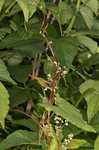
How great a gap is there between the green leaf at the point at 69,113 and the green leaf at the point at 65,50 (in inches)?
4.1

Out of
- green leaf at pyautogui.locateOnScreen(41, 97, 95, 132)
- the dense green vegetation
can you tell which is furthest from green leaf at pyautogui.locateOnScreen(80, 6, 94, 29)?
green leaf at pyautogui.locateOnScreen(41, 97, 95, 132)

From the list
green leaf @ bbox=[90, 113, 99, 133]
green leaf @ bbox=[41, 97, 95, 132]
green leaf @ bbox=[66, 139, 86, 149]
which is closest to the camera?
green leaf @ bbox=[41, 97, 95, 132]

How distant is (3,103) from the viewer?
474 mm

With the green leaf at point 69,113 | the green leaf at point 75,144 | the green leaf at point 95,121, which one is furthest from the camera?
the green leaf at point 95,121

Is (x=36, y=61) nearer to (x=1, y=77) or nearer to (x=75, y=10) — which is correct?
(x=75, y=10)

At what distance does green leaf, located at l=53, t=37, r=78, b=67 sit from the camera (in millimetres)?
588

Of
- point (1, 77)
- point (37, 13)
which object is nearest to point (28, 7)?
point (1, 77)

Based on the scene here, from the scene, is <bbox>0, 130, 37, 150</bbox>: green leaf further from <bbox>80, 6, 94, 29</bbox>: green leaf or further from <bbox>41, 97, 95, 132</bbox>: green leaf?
<bbox>80, 6, 94, 29</bbox>: green leaf

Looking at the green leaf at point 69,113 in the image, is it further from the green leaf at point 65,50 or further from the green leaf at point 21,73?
the green leaf at point 21,73

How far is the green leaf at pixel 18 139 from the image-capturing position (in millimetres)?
585

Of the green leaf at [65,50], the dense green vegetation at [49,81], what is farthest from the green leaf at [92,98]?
the green leaf at [65,50]

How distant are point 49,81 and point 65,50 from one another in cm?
9

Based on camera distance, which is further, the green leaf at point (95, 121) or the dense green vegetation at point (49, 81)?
the green leaf at point (95, 121)

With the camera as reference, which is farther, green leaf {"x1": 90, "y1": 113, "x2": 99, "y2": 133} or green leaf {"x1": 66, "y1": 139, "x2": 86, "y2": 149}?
green leaf {"x1": 90, "y1": 113, "x2": 99, "y2": 133}
